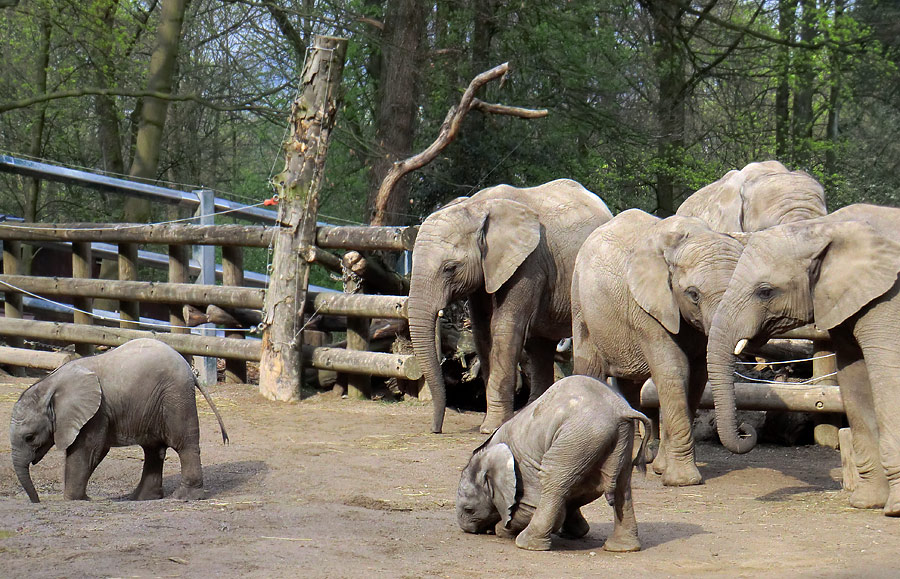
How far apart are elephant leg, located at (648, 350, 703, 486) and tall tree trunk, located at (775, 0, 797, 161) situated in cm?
1431

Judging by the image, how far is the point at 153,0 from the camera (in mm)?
22719

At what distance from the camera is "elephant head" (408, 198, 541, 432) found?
917cm

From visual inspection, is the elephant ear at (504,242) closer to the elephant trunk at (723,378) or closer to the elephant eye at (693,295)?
the elephant eye at (693,295)

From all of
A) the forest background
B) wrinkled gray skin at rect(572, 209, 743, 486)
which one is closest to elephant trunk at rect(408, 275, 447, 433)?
wrinkled gray skin at rect(572, 209, 743, 486)

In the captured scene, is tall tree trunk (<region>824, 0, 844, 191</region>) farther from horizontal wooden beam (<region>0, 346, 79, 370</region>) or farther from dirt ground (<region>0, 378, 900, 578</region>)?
horizontal wooden beam (<region>0, 346, 79, 370</region>)

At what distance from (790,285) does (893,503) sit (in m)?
1.35

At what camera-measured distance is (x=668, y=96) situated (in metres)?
20.9

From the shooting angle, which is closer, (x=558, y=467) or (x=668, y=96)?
(x=558, y=467)

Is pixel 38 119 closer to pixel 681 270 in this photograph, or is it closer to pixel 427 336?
pixel 427 336

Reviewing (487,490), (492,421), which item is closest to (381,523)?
(487,490)

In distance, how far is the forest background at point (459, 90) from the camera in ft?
57.7

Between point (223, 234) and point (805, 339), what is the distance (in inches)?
247

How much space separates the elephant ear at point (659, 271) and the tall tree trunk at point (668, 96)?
11.8 meters

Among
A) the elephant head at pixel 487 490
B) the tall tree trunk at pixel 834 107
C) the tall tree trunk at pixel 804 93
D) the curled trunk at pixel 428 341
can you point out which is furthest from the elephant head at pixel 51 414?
the tall tree trunk at pixel 834 107
